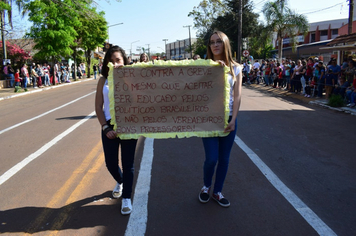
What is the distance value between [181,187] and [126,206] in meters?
0.99

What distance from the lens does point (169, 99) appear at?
3.75m

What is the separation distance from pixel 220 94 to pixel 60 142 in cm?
480

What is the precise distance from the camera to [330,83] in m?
14.3

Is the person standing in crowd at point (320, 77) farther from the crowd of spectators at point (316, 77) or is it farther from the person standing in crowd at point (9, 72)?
the person standing in crowd at point (9, 72)

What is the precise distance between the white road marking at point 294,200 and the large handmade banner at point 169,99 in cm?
130

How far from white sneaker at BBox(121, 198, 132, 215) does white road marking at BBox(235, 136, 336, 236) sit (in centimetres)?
198

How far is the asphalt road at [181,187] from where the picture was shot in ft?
11.3

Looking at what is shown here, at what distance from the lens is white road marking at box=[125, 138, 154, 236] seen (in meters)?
3.36

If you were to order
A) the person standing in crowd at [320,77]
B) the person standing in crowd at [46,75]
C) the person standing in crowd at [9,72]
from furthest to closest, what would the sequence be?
the person standing in crowd at [46,75] < the person standing in crowd at [9,72] < the person standing in crowd at [320,77]

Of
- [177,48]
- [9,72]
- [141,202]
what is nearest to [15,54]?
[9,72]

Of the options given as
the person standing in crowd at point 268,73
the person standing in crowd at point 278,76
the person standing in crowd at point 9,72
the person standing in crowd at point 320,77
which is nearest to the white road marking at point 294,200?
the person standing in crowd at point 320,77

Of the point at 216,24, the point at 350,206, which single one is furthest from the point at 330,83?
the point at 216,24

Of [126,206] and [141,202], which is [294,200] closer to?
[141,202]

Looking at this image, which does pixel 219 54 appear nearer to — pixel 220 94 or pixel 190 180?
pixel 220 94
